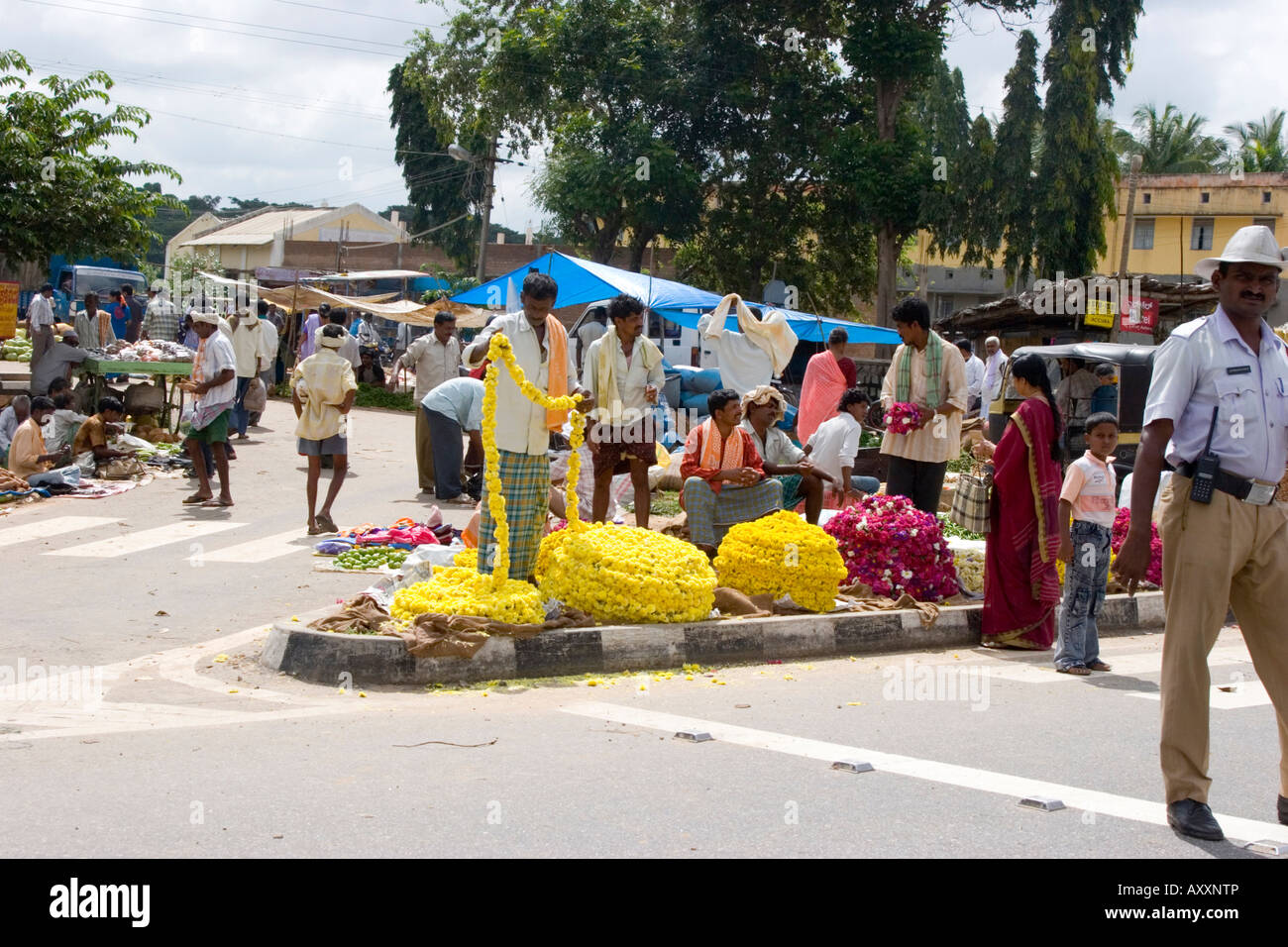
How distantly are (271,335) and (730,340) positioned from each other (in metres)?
6.59

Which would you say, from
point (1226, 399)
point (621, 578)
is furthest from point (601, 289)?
point (1226, 399)

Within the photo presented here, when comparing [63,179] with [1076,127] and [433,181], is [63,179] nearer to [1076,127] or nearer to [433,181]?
[1076,127]

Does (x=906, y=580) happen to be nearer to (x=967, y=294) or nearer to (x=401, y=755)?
(x=401, y=755)

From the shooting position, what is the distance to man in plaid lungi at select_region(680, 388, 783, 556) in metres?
9.72

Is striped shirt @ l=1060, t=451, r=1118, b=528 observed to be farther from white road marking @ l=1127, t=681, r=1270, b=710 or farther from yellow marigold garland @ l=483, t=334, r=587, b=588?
yellow marigold garland @ l=483, t=334, r=587, b=588

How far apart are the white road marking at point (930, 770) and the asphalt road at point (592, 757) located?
0.05 feet

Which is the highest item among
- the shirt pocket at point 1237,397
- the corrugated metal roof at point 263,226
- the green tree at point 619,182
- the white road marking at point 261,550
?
the corrugated metal roof at point 263,226

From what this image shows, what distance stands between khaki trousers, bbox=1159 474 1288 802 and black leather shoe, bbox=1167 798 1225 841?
0.08 ft

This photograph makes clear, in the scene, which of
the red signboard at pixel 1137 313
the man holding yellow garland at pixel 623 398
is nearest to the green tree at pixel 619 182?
the red signboard at pixel 1137 313

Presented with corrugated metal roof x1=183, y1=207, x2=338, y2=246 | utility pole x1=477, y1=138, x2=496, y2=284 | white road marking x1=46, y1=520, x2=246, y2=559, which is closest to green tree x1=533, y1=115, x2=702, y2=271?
utility pole x1=477, y1=138, x2=496, y2=284

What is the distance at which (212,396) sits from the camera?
13.2 meters

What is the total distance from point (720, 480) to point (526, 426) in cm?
217

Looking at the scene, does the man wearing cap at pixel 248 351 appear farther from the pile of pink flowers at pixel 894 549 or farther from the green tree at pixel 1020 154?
the green tree at pixel 1020 154

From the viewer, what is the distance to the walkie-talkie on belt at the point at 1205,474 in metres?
4.66
